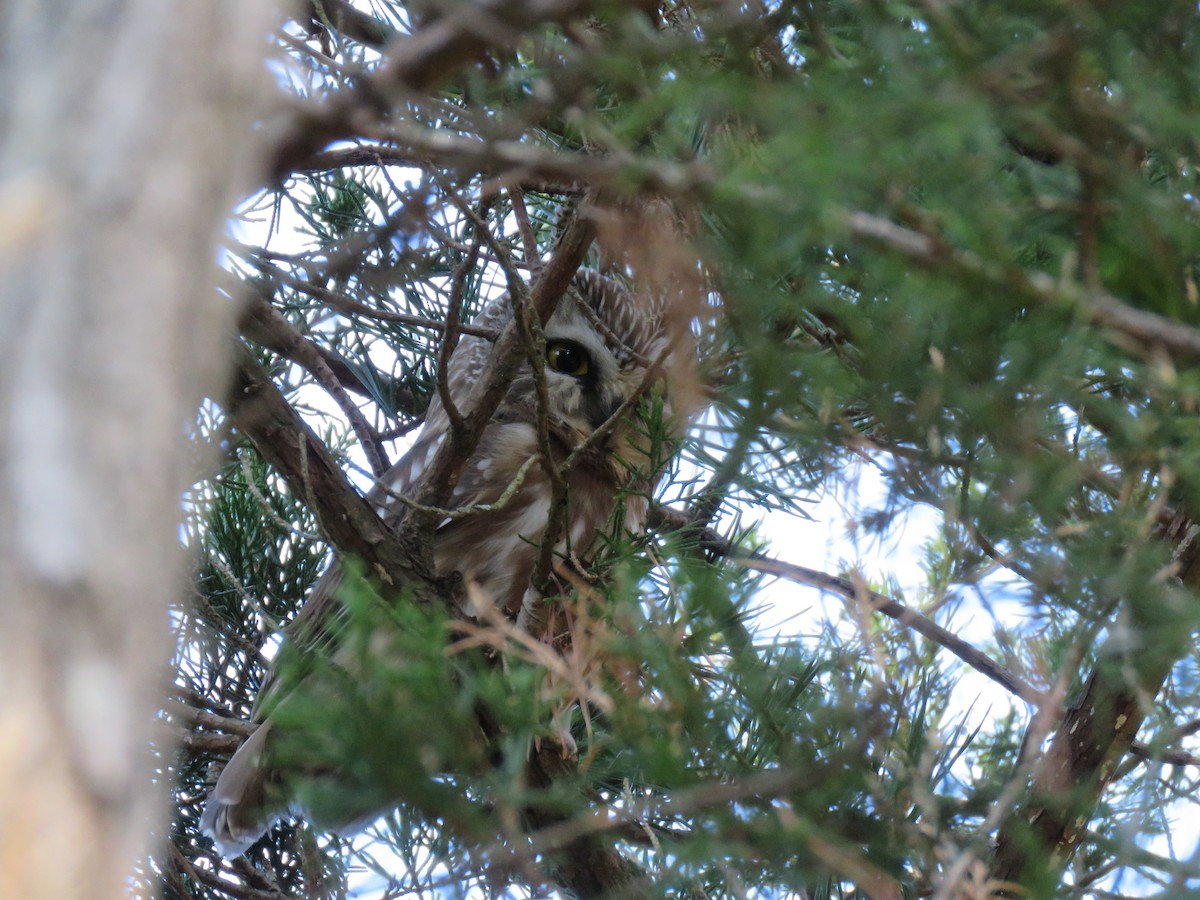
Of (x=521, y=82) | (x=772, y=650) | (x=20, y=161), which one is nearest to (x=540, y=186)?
(x=521, y=82)

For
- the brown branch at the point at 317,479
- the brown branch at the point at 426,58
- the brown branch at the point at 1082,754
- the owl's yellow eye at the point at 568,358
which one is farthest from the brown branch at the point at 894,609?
the brown branch at the point at 426,58

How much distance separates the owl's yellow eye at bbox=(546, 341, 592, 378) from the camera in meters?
3.28

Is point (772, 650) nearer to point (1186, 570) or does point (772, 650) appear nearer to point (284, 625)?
point (1186, 570)

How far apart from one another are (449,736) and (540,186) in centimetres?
156

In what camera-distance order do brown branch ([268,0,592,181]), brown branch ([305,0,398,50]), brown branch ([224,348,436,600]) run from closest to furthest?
1. brown branch ([268,0,592,181])
2. brown branch ([224,348,436,600])
3. brown branch ([305,0,398,50])

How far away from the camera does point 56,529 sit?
61 cm

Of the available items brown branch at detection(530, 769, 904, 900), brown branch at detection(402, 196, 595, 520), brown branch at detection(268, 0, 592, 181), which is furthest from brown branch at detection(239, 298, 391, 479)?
brown branch at detection(530, 769, 904, 900)

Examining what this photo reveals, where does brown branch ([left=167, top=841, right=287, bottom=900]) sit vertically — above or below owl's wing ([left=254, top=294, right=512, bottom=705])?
below

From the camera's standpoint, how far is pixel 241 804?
2.65 m

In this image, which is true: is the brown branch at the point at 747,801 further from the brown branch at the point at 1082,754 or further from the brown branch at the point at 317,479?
the brown branch at the point at 317,479

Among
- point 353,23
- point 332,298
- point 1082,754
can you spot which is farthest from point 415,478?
point 1082,754

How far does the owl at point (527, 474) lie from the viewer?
8.66ft

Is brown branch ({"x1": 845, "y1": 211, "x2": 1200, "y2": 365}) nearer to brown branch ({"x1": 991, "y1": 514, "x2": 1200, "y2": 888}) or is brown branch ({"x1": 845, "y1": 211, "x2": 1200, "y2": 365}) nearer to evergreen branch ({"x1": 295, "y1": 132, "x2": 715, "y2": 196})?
evergreen branch ({"x1": 295, "y1": 132, "x2": 715, "y2": 196})

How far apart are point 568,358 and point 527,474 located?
534 mm
